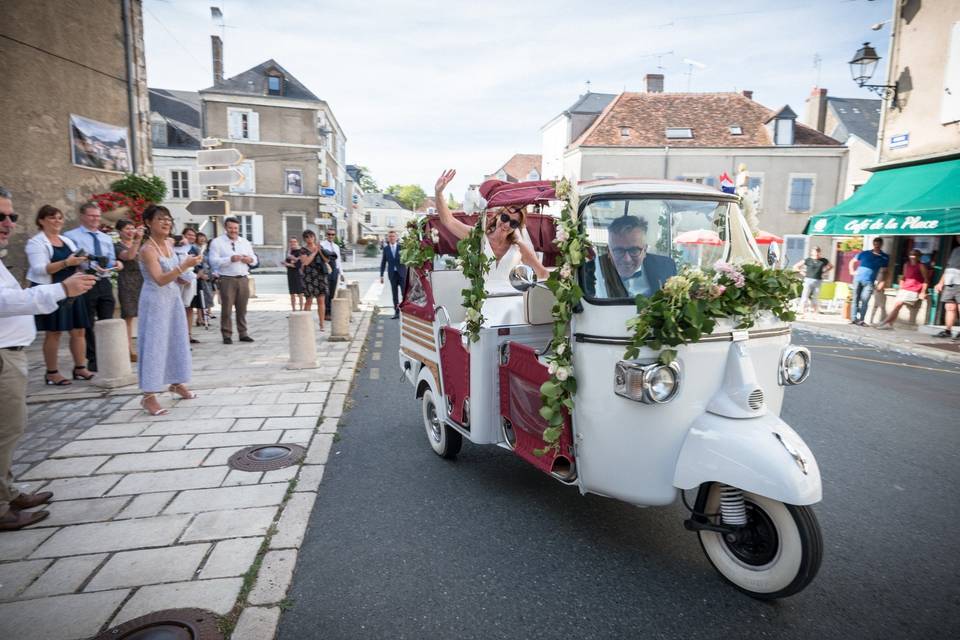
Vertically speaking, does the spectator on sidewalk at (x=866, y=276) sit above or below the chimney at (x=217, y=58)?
below

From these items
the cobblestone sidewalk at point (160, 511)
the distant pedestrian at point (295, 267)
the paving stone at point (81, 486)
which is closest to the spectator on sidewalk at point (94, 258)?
the cobblestone sidewalk at point (160, 511)

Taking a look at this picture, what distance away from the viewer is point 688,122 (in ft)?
103

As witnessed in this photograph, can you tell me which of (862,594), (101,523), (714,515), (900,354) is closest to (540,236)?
(714,515)

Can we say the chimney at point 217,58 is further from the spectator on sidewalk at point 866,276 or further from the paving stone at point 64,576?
Result: the paving stone at point 64,576

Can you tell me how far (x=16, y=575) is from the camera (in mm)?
3025

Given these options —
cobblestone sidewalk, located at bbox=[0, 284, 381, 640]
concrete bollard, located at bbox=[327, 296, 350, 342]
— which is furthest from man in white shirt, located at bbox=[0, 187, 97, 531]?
concrete bollard, located at bbox=[327, 296, 350, 342]

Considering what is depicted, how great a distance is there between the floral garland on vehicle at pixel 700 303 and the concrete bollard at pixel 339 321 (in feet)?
27.5

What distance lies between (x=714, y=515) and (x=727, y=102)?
3585 cm

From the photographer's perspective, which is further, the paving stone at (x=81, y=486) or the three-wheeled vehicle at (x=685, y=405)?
the paving stone at (x=81, y=486)

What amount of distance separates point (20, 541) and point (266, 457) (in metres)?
1.70

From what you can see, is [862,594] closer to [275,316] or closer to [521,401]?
[521,401]

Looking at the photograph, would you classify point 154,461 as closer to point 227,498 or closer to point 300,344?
point 227,498

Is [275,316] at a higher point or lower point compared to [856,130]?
lower

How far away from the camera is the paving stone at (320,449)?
15.5 feet
